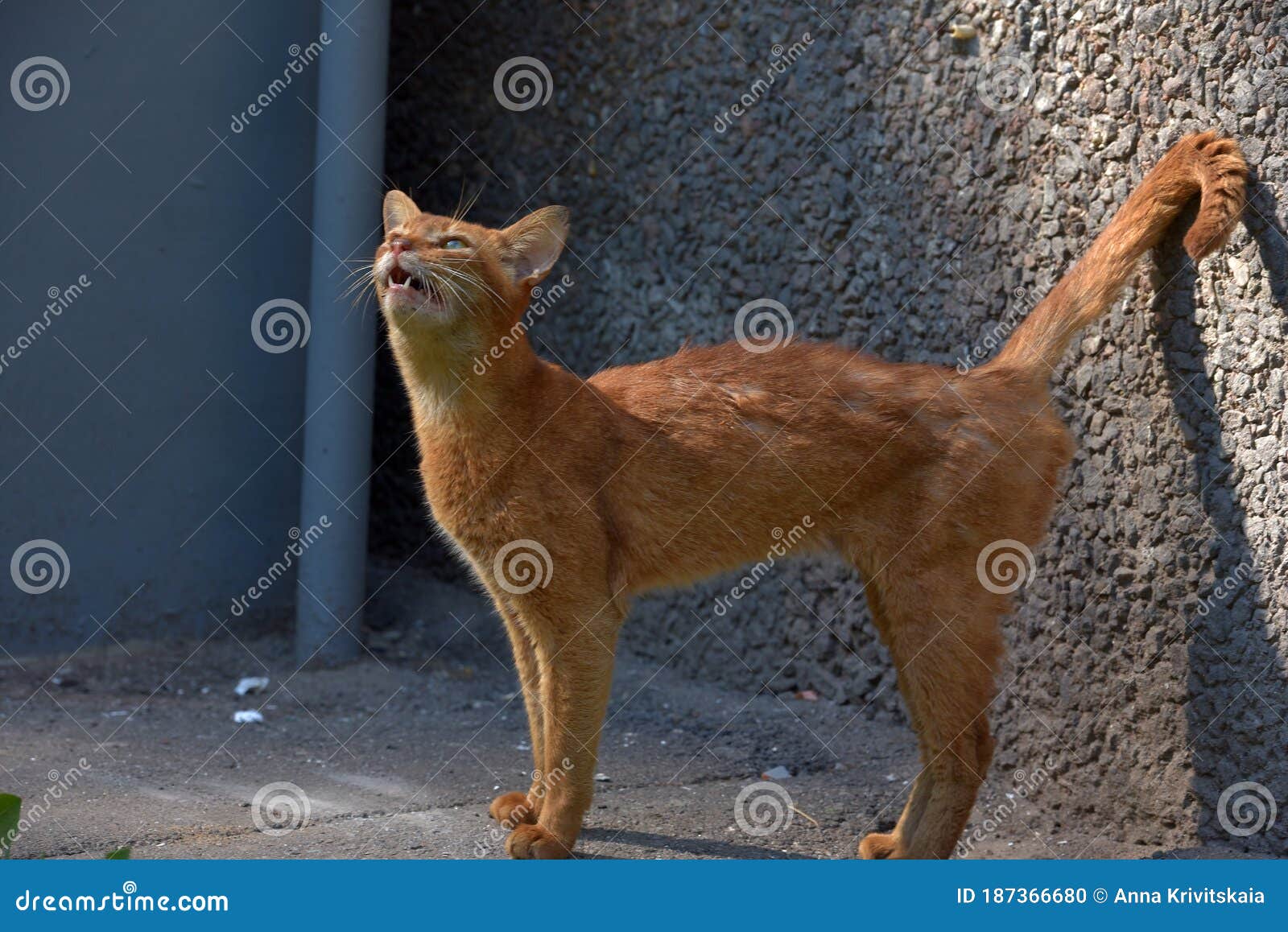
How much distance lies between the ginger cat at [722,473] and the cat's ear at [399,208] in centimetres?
1

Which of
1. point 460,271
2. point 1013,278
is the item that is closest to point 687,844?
point 460,271

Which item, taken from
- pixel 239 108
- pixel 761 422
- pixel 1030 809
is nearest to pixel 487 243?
pixel 761 422

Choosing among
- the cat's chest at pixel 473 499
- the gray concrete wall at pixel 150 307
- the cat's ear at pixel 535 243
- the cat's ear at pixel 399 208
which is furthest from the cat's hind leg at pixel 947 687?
the gray concrete wall at pixel 150 307

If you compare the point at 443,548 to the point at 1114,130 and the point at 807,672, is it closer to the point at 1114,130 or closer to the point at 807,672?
the point at 807,672

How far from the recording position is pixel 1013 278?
193 inches

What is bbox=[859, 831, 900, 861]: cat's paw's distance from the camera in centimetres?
440

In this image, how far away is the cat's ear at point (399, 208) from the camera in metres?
4.40

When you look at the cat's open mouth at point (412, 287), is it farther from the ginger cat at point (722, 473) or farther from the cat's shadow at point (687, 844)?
the cat's shadow at point (687, 844)

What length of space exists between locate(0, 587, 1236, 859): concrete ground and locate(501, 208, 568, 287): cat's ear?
1.96 meters

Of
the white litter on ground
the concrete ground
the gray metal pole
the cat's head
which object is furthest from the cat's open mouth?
the white litter on ground

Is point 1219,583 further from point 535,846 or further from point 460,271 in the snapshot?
point 460,271

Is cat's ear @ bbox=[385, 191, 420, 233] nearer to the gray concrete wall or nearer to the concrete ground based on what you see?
the concrete ground

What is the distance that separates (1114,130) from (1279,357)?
1.01 m

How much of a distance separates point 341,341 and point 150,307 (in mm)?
1026
